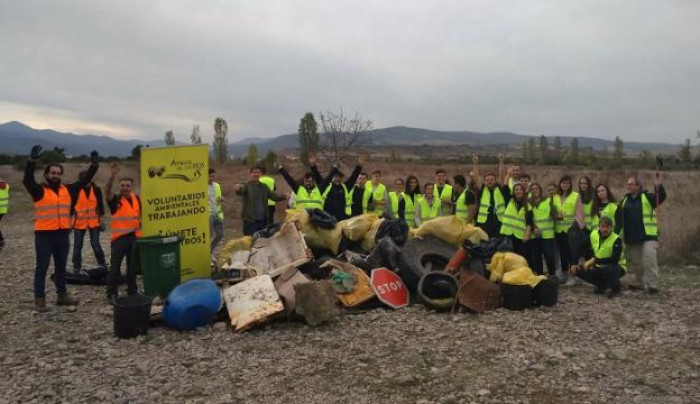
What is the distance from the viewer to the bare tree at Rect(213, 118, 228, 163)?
61100 mm

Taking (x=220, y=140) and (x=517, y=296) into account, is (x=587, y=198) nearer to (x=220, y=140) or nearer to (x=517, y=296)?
(x=517, y=296)

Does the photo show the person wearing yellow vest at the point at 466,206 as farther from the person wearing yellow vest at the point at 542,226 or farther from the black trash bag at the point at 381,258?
the black trash bag at the point at 381,258

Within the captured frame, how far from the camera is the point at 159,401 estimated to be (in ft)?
15.0

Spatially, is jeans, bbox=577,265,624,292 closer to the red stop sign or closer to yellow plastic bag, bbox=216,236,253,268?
the red stop sign

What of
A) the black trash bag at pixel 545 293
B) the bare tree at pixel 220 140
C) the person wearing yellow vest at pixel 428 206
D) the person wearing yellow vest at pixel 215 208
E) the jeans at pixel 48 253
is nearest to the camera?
the jeans at pixel 48 253

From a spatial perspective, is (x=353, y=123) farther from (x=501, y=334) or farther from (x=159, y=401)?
(x=159, y=401)

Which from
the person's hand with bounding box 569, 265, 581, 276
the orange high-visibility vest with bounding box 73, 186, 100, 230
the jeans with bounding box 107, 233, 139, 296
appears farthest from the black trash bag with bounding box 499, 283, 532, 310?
the orange high-visibility vest with bounding box 73, 186, 100, 230

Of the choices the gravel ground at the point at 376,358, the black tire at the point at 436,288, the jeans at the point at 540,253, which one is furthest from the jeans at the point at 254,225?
the jeans at the point at 540,253

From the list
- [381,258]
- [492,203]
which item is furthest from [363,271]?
[492,203]

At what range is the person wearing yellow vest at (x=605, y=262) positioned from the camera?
8133 millimetres

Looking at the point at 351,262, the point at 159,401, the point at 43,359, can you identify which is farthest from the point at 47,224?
the point at 351,262

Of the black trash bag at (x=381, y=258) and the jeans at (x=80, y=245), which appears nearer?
the black trash bag at (x=381, y=258)

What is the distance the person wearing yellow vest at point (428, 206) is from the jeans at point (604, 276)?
9.14 ft

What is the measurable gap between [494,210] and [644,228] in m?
2.39
